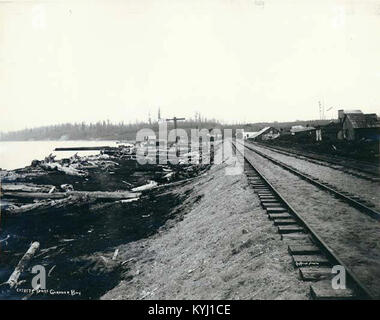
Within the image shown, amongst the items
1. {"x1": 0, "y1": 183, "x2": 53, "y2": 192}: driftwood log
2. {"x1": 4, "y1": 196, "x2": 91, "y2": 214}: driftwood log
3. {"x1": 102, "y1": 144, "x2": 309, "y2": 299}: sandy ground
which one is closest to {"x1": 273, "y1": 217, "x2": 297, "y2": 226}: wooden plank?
{"x1": 102, "y1": 144, "x2": 309, "y2": 299}: sandy ground

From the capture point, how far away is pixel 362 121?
27.4 metres

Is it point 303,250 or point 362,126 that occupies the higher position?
point 362,126

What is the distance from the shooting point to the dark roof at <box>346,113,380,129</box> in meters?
26.9

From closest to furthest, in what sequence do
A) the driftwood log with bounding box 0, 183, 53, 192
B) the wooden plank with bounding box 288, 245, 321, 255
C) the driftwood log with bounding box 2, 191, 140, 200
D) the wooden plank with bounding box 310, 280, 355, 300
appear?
the wooden plank with bounding box 310, 280, 355, 300 → the wooden plank with bounding box 288, 245, 321, 255 → the driftwood log with bounding box 2, 191, 140, 200 → the driftwood log with bounding box 0, 183, 53, 192

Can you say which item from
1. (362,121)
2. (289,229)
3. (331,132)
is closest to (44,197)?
(289,229)

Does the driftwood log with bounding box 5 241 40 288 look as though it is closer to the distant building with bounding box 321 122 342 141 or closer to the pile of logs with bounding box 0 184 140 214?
the pile of logs with bounding box 0 184 140 214

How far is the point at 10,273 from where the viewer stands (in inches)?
289

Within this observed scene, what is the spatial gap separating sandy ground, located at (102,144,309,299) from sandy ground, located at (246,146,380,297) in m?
1.01

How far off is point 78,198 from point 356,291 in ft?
36.1

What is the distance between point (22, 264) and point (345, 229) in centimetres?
793

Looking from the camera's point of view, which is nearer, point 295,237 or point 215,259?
point 295,237

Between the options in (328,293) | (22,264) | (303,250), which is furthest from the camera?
(22,264)

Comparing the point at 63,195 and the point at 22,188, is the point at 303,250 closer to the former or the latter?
the point at 63,195
